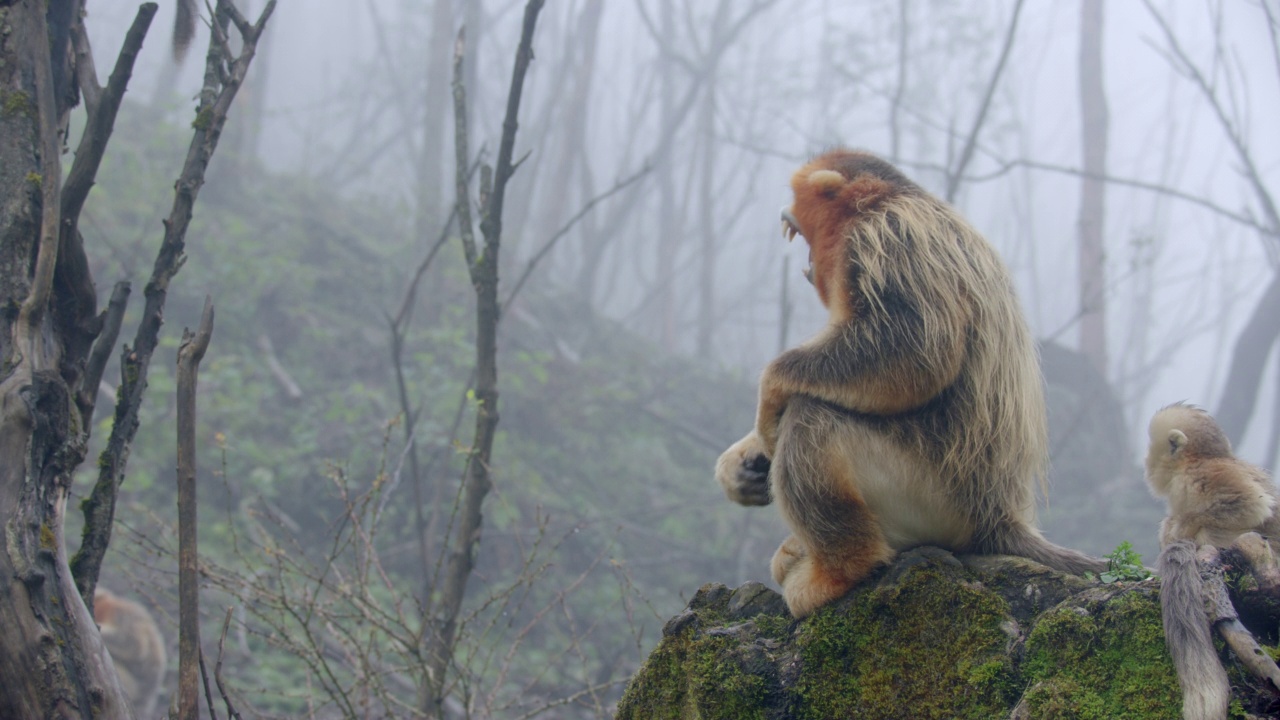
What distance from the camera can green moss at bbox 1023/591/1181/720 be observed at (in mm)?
1974

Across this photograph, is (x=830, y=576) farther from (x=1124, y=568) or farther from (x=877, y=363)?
(x=1124, y=568)

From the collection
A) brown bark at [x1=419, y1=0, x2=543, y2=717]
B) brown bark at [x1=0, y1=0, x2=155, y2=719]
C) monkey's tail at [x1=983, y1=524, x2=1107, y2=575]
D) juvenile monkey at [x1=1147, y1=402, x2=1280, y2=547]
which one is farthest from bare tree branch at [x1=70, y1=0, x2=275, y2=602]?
juvenile monkey at [x1=1147, y1=402, x2=1280, y2=547]

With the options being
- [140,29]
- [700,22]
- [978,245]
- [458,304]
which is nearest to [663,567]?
[458,304]

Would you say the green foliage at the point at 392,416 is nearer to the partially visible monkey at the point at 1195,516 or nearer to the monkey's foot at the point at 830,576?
the partially visible monkey at the point at 1195,516

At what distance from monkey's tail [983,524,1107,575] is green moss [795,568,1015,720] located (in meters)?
0.39

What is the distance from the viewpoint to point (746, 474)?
3.18 metres

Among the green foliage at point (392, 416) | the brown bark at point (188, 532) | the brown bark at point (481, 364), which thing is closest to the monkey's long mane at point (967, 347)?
the brown bark at point (481, 364)

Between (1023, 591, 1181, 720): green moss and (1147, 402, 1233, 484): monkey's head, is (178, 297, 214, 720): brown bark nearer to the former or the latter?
(1023, 591, 1181, 720): green moss

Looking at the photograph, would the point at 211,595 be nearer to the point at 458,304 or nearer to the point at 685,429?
the point at 458,304

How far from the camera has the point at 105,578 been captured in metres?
8.87

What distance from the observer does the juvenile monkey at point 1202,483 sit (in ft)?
10.7

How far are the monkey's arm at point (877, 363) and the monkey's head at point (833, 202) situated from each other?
0.71 feet

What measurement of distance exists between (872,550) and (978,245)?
117 centimetres

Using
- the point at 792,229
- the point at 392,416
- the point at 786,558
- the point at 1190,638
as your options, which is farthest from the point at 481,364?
the point at 392,416
